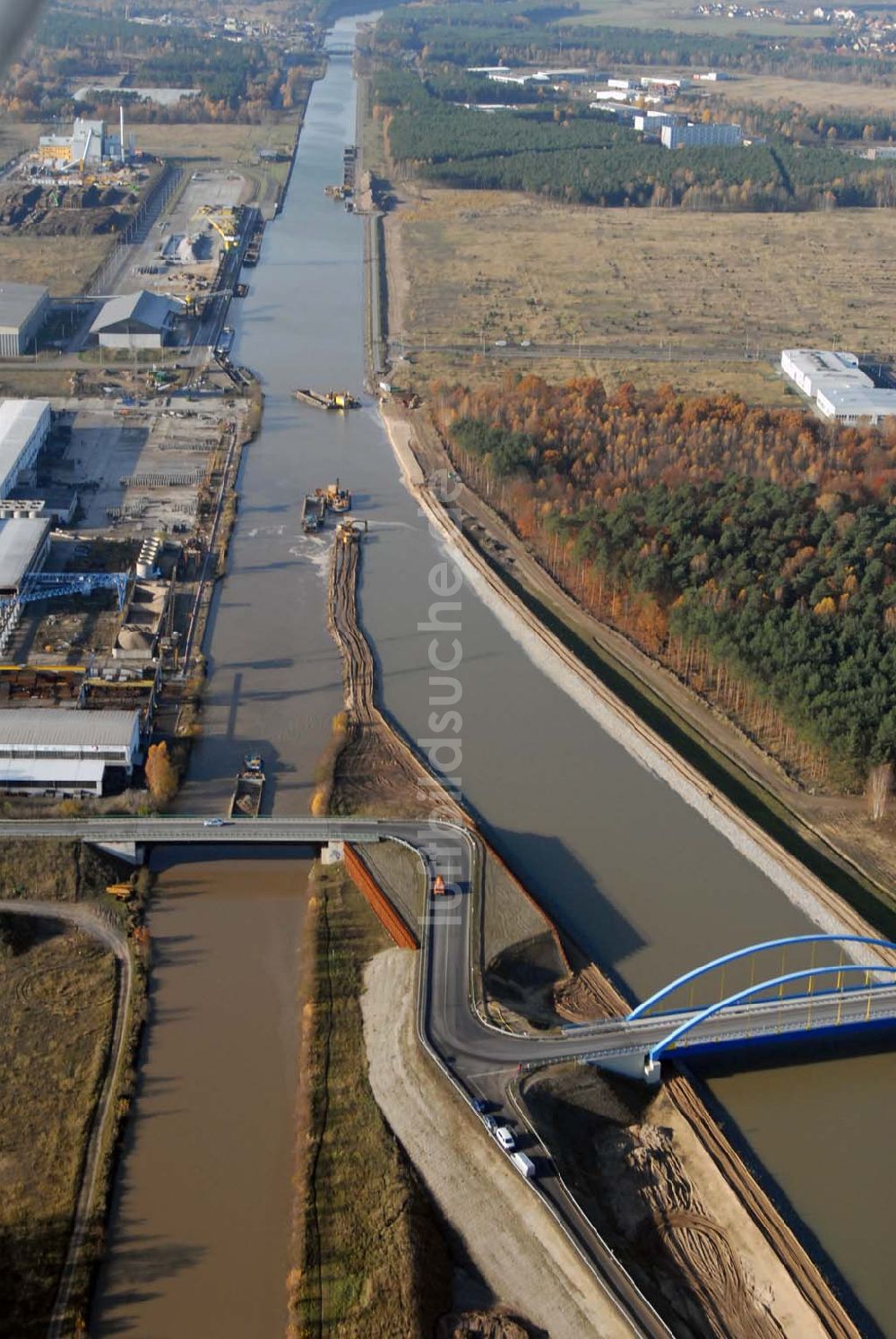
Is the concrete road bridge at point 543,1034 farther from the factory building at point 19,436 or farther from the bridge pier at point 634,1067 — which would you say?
the factory building at point 19,436

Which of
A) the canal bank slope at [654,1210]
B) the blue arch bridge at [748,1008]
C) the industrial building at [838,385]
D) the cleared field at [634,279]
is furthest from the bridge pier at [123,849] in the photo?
the cleared field at [634,279]

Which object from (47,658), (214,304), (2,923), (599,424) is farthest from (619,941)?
(214,304)

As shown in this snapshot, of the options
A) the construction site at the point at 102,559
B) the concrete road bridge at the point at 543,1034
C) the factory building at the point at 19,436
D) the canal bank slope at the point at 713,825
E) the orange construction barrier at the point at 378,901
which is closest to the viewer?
the canal bank slope at the point at 713,825

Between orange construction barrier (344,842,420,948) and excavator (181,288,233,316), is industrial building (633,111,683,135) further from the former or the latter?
orange construction barrier (344,842,420,948)

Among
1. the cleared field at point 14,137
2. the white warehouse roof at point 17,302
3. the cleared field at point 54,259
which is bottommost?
the cleared field at point 54,259

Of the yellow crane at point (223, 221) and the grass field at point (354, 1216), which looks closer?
the grass field at point (354, 1216)

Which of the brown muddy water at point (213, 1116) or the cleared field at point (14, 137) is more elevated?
the cleared field at point (14, 137)
